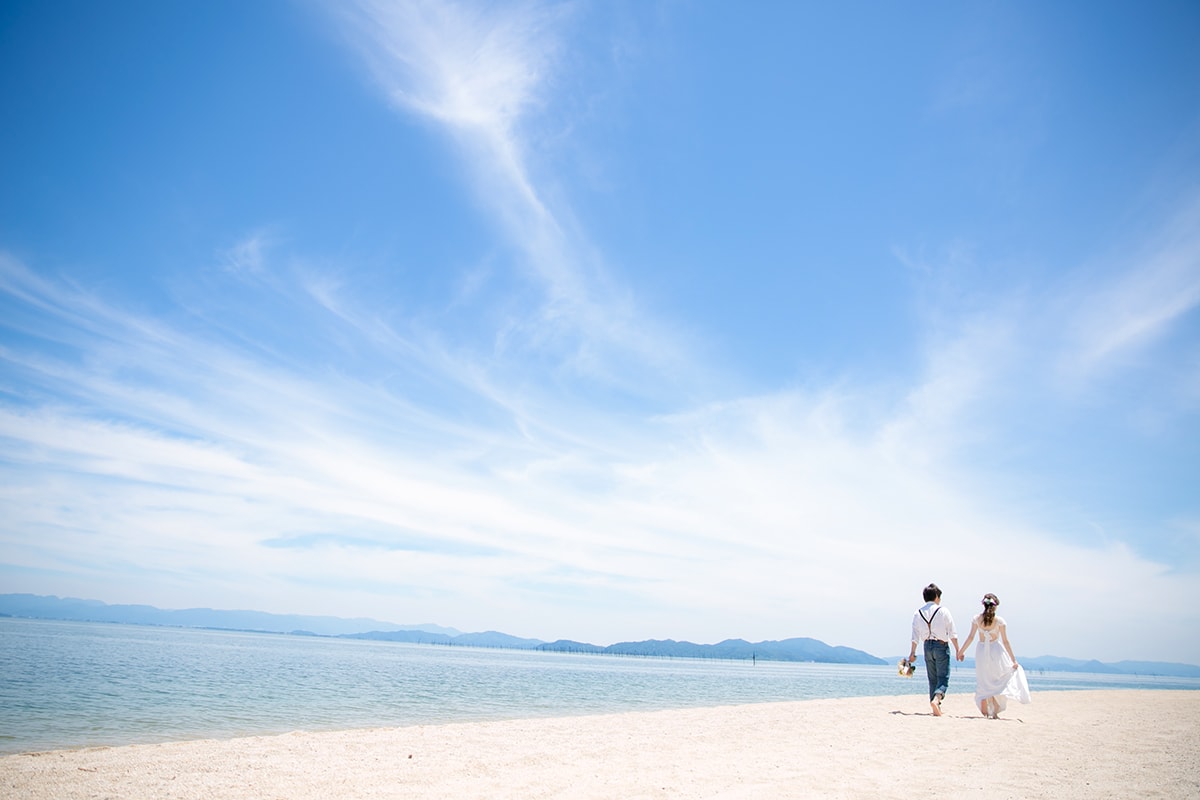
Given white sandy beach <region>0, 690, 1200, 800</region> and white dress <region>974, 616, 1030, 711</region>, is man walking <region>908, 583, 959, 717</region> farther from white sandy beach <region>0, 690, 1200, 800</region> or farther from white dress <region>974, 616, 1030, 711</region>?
white sandy beach <region>0, 690, 1200, 800</region>

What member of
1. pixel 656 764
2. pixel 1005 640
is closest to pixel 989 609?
pixel 1005 640

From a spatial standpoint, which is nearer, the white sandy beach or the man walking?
the white sandy beach

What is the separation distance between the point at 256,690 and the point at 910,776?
28299mm

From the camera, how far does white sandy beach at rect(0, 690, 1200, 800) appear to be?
6.40 metres

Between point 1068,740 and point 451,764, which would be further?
point 1068,740

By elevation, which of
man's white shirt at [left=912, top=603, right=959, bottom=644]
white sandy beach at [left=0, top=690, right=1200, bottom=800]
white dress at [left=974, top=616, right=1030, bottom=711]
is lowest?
white sandy beach at [left=0, top=690, right=1200, bottom=800]

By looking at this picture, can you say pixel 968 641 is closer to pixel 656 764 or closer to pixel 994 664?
pixel 994 664

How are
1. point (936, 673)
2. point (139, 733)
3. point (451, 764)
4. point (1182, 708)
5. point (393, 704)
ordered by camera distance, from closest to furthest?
point (451, 764) < point (936, 673) < point (139, 733) < point (1182, 708) < point (393, 704)

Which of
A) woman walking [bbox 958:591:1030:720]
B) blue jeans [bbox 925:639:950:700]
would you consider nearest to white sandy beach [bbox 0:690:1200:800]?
woman walking [bbox 958:591:1030:720]

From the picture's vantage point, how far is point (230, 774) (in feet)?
23.4

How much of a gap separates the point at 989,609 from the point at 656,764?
8267 millimetres

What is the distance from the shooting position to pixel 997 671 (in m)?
12.3

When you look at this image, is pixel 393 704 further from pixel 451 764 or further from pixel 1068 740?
pixel 1068 740

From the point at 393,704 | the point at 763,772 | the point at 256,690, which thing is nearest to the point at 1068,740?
the point at 763,772
